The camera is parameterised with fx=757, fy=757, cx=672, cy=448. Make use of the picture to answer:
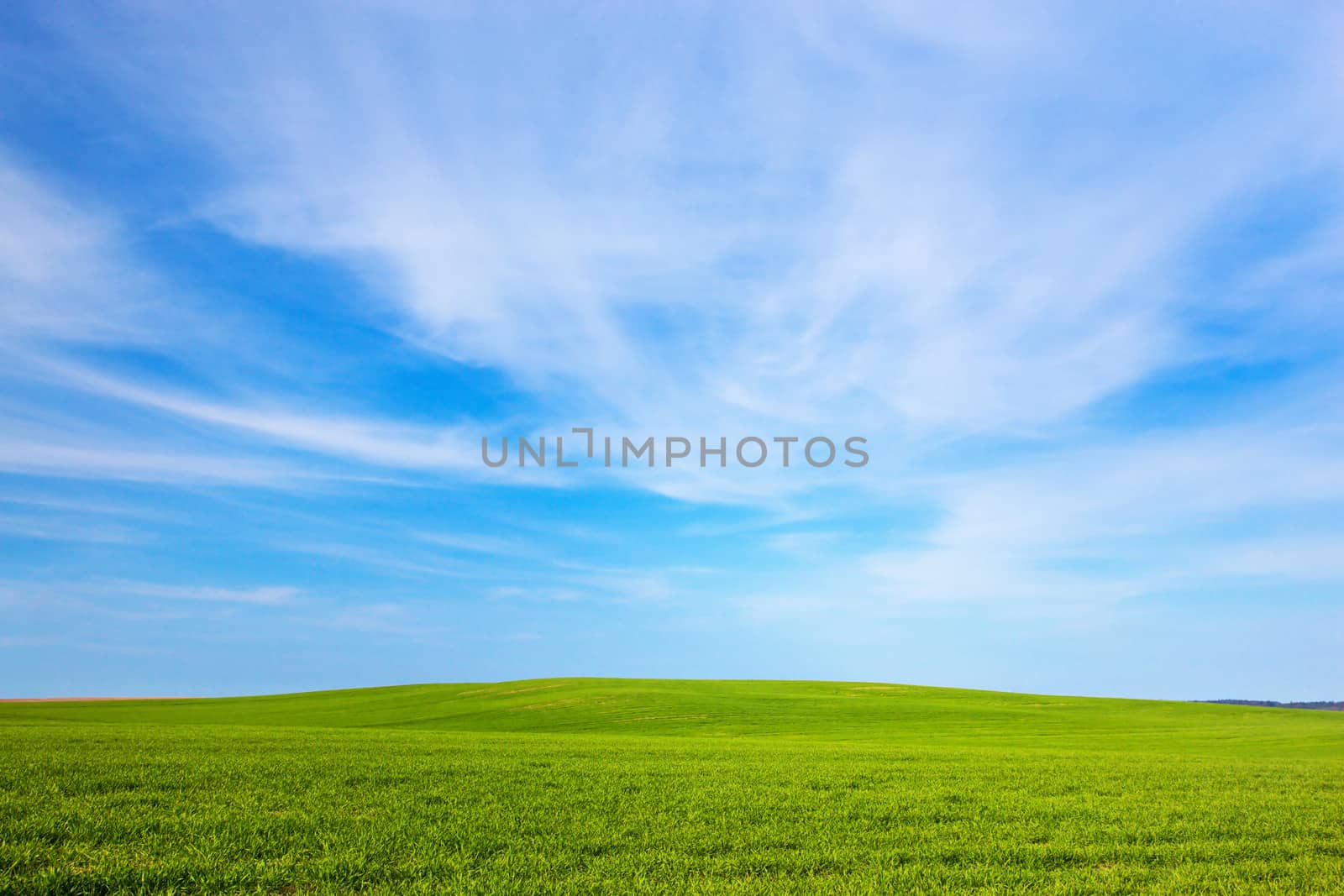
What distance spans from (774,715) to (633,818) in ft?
138

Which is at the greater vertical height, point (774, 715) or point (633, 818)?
point (633, 818)

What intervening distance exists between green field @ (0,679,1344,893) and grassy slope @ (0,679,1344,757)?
16.6 meters

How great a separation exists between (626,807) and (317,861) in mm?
4885

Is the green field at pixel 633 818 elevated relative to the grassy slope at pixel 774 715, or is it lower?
elevated

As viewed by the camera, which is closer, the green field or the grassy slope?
the green field

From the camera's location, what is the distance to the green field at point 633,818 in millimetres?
8320

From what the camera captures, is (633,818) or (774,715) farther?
(774,715)

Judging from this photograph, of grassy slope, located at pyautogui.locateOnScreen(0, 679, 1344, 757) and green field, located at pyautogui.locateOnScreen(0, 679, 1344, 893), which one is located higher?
green field, located at pyautogui.locateOnScreen(0, 679, 1344, 893)

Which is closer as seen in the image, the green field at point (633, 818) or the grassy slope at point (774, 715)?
the green field at point (633, 818)

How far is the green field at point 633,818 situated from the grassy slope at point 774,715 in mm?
16559

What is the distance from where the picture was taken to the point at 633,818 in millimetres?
11125

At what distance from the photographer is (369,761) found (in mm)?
17031

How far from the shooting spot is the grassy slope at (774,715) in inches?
1543

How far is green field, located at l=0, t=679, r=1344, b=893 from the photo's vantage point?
8.32 m
